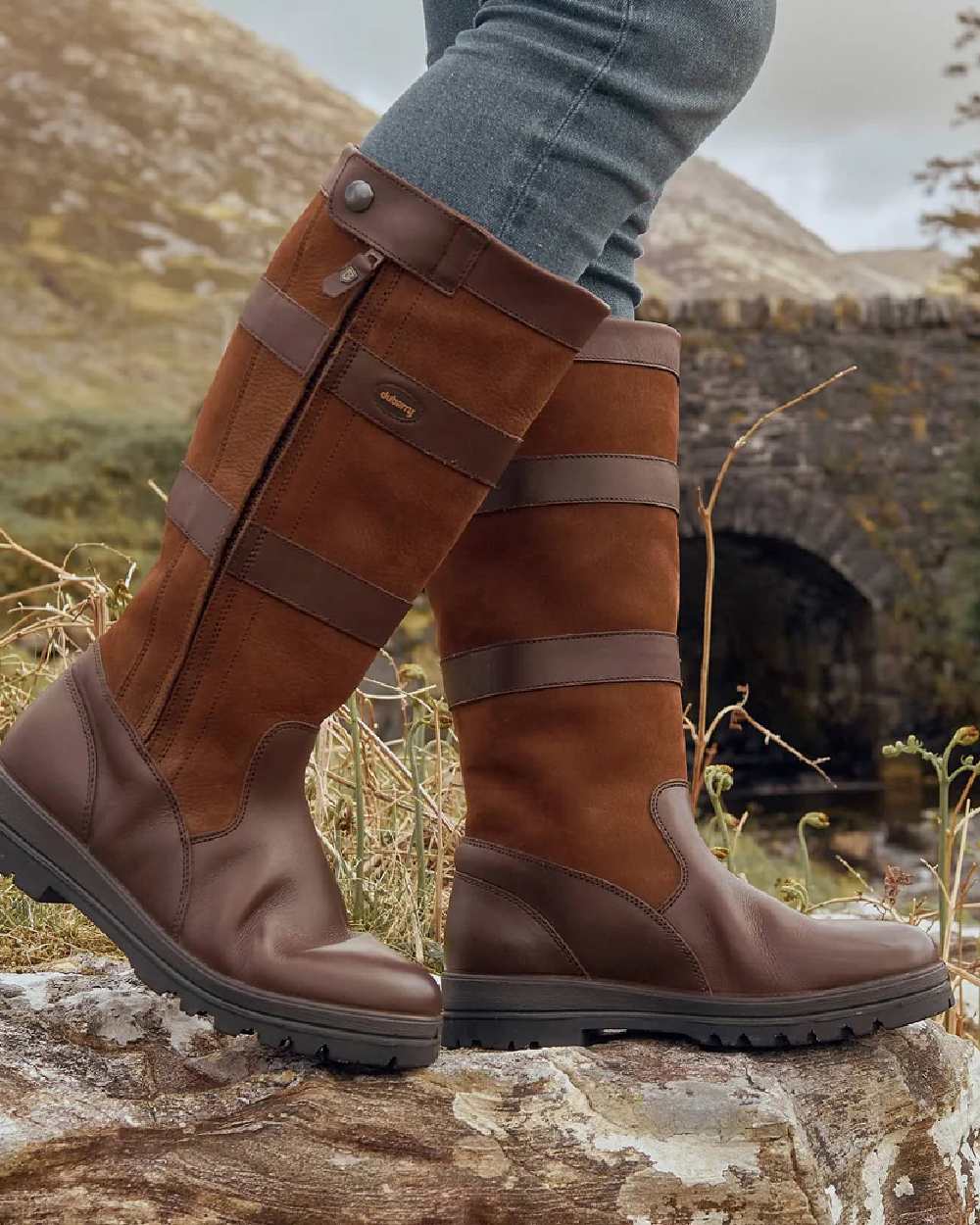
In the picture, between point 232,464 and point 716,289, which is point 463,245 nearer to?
point 232,464

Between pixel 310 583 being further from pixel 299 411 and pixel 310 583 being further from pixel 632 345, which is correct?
pixel 632 345

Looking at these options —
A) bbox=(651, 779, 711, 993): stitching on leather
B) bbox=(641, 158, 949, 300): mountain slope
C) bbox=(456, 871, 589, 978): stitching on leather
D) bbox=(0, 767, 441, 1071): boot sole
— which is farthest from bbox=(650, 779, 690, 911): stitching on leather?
bbox=(641, 158, 949, 300): mountain slope

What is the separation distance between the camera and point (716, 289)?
3033 centimetres

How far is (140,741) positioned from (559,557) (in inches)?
17.6

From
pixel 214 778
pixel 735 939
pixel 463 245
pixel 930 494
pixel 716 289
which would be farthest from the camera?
pixel 716 289

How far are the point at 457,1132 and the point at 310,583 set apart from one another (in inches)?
19.6

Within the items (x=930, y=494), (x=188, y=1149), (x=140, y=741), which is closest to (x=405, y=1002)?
(x=188, y=1149)

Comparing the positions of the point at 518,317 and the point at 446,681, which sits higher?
the point at 518,317

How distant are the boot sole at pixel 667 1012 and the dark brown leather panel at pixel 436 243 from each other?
0.69 m

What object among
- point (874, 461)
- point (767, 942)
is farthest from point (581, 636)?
point (874, 461)

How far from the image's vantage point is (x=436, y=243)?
117cm

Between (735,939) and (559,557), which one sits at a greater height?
(559,557)

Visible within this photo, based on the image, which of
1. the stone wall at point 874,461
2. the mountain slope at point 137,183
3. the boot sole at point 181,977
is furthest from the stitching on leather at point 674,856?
the mountain slope at point 137,183

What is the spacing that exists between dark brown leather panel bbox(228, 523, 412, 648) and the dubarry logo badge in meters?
0.14
